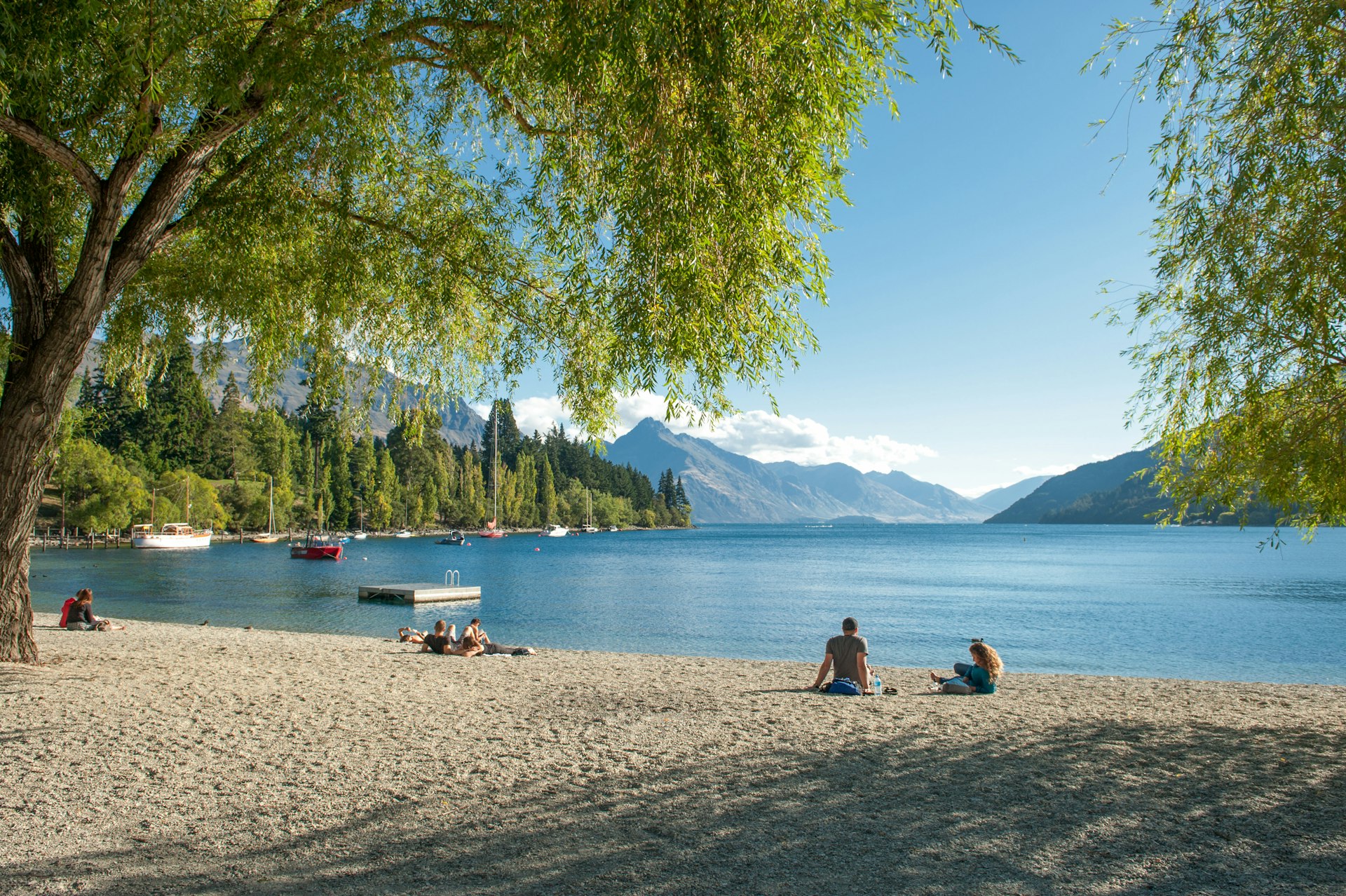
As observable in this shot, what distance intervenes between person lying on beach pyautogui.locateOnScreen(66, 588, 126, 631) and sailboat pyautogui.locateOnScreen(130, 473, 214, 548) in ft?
217

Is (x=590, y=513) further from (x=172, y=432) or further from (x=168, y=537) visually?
(x=168, y=537)

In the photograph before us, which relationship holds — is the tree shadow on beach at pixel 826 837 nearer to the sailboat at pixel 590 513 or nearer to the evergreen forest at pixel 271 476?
the evergreen forest at pixel 271 476

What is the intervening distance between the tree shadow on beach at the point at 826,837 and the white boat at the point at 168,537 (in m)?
83.0

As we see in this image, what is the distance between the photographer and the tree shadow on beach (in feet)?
14.9

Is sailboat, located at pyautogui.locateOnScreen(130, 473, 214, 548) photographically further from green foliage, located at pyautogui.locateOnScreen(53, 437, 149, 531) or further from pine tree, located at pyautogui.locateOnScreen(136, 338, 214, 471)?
pine tree, located at pyautogui.locateOnScreen(136, 338, 214, 471)

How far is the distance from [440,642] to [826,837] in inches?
465

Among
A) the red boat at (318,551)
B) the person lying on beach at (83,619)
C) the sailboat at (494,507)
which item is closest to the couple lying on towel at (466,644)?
the person lying on beach at (83,619)

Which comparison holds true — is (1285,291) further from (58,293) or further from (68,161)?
(58,293)

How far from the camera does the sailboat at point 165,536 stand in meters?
74.2

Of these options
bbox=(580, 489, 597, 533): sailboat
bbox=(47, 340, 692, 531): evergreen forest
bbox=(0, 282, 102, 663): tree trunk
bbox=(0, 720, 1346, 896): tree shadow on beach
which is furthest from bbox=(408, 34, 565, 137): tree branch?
bbox=(580, 489, 597, 533): sailboat

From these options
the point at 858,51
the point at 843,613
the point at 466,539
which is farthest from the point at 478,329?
the point at 466,539

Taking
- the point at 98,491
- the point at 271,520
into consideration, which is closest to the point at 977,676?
the point at 98,491

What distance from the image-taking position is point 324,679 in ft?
37.6

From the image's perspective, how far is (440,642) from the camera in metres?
15.5
